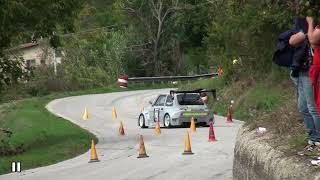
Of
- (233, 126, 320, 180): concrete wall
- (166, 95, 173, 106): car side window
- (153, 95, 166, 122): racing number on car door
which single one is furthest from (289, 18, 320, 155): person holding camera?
(153, 95, 166, 122): racing number on car door

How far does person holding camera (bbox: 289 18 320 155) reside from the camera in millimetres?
7270

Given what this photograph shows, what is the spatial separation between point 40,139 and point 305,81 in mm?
19415

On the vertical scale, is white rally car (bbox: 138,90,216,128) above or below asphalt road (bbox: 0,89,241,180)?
above

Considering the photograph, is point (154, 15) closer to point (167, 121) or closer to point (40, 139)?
point (167, 121)

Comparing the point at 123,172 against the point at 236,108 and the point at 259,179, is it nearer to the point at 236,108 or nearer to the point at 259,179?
the point at 259,179

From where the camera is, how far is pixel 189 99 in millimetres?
28422

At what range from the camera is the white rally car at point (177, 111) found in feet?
91.1

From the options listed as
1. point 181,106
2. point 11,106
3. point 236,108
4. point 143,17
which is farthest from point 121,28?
point 181,106

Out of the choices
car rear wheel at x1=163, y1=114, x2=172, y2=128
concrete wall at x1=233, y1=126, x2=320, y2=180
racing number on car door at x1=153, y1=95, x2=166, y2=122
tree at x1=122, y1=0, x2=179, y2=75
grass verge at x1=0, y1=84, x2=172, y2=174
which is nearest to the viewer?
concrete wall at x1=233, y1=126, x2=320, y2=180

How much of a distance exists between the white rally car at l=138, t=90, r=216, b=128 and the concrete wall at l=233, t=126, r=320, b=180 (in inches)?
701

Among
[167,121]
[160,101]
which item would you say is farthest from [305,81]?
[160,101]

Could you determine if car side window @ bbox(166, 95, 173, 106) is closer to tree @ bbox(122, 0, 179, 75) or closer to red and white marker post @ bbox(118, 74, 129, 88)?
red and white marker post @ bbox(118, 74, 129, 88)

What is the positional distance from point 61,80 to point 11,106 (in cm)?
1764

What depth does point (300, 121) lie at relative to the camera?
29.3ft
